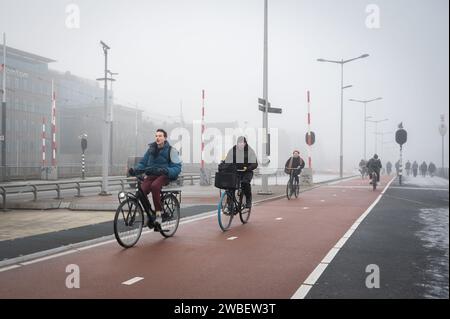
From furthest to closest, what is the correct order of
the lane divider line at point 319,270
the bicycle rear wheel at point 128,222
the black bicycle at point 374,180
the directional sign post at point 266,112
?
the black bicycle at point 374,180 < the directional sign post at point 266,112 < the bicycle rear wheel at point 128,222 < the lane divider line at point 319,270

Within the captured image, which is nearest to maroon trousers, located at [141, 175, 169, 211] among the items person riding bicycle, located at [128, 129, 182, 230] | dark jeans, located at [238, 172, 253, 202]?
person riding bicycle, located at [128, 129, 182, 230]

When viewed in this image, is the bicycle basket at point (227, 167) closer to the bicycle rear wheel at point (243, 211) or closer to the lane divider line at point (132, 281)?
the bicycle rear wheel at point (243, 211)

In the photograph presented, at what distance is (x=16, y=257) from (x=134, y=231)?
5.99 feet

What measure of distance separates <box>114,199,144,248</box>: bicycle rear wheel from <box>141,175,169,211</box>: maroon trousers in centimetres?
31

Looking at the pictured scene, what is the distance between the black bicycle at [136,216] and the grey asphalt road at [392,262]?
315 cm

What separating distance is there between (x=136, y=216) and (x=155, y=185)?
0.60 m

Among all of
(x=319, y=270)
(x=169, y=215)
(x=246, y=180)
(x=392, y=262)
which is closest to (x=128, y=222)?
(x=169, y=215)

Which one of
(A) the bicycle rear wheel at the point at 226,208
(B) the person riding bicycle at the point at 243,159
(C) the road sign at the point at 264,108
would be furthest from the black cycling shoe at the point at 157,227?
(C) the road sign at the point at 264,108

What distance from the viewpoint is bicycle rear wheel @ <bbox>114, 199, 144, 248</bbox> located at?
6.64 m

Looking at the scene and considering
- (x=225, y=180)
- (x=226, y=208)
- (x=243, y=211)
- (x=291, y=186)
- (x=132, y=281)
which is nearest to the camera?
(x=132, y=281)

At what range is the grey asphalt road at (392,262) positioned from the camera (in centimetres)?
457

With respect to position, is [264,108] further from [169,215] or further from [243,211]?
[169,215]

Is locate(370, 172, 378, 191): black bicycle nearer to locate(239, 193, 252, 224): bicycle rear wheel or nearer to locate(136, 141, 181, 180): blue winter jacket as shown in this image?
locate(239, 193, 252, 224): bicycle rear wheel

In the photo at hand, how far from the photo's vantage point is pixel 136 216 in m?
7.02
